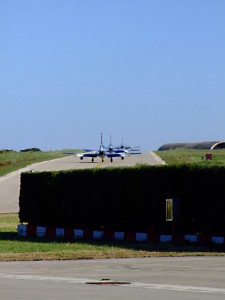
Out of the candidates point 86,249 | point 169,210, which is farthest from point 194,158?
point 86,249

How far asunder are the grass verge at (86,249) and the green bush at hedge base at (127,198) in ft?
3.61

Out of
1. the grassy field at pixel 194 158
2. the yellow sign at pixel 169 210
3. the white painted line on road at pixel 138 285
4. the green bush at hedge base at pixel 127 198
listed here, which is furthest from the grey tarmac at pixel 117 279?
the grassy field at pixel 194 158

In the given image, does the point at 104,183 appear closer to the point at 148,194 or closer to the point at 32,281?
the point at 148,194

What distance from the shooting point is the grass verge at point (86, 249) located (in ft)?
76.4

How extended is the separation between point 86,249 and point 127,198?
460 cm

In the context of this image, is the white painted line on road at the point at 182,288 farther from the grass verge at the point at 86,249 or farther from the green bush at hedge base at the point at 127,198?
the green bush at hedge base at the point at 127,198

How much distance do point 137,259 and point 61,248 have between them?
4.24 meters

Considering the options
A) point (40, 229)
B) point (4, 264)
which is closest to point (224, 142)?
point (40, 229)

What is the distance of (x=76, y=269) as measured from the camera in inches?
771

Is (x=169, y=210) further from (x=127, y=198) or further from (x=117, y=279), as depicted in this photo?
(x=117, y=279)

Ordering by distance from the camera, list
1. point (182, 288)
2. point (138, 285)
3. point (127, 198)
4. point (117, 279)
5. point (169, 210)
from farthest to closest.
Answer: point (127, 198)
point (169, 210)
point (117, 279)
point (138, 285)
point (182, 288)

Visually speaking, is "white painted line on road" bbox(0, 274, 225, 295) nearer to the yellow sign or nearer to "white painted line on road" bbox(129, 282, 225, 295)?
"white painted line on road" bbox(129, 282, 225, 295)

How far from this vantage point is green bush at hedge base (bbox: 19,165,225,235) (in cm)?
2695

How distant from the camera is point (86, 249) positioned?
84.3ft
